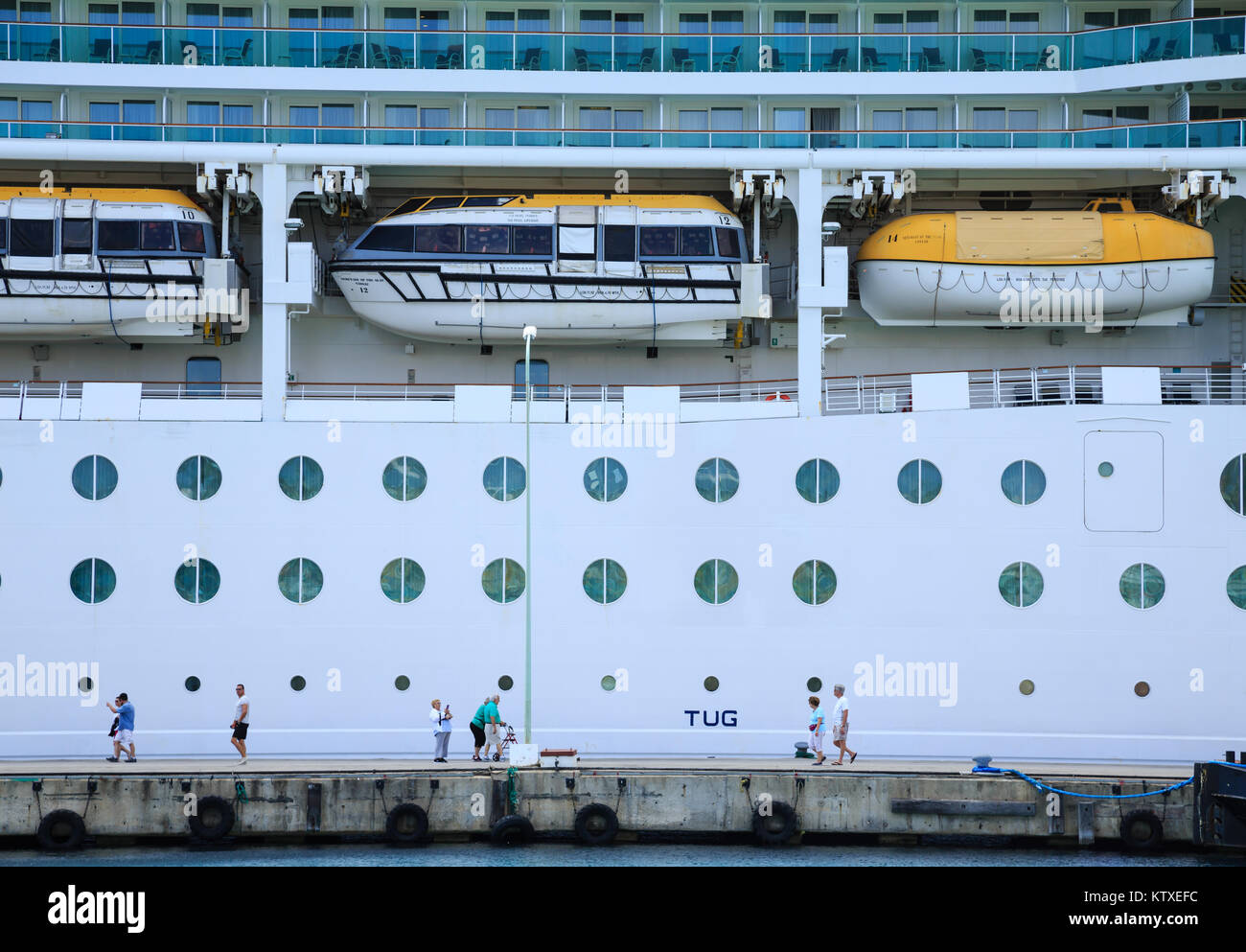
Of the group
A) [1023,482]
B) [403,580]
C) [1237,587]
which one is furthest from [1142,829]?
[403,580]

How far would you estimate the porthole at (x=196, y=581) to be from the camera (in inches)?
859

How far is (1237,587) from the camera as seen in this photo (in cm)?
2148

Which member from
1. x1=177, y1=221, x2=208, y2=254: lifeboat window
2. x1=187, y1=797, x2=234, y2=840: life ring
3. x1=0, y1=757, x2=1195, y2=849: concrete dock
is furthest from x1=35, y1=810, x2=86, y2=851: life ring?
x1=177, y1=221, x2=208, y2=254: lifeboat window

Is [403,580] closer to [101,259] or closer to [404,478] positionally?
[404,478]

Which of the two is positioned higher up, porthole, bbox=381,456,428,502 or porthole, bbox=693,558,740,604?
porthole, bbox=381,456,428,502

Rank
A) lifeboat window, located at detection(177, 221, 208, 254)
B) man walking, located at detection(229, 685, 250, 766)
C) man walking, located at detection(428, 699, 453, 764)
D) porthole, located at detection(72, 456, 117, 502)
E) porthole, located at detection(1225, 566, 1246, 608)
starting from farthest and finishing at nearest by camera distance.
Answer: lifeboat window, located at detection(177, 221, 208, 254) → porthole, located at detection(72, 456, 117, 502) → porthole, located at detection(1225, 566, 1246, 608) → man walking, located at detection(428, 699, 453, 764) → man walking, located at detection(229, 685, 250, 766)

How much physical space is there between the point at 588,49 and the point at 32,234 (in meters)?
9.01

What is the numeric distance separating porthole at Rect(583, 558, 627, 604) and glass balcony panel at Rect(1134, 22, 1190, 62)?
11.5 meters

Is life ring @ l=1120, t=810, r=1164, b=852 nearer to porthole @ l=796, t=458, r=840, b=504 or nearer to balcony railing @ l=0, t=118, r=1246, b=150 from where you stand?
porthole @ l=796, t=458, r=840, b=504

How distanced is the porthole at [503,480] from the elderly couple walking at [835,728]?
5.11 metres

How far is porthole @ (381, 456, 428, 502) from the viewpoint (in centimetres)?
2212

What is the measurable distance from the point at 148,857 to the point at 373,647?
166 inches
